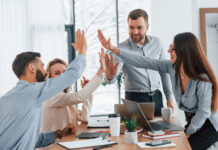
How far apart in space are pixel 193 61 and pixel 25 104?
1.21 metres

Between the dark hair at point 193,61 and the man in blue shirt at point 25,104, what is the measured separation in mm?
771

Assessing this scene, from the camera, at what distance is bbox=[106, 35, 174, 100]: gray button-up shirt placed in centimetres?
270

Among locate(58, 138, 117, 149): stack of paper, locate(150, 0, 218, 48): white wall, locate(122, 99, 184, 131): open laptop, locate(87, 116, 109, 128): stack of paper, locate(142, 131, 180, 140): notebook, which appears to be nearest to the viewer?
locate(58, 138, 117, 149): stack of paper

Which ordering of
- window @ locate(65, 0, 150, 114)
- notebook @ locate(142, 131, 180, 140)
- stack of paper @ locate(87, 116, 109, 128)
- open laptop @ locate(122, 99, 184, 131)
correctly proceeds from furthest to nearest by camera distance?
window @ locate(65, 0, 150, 114), stack of paper @ locate(87, 116, 109, 128), open laptop @ locate(122, 99, 184, 131), notebook @ locate(142, 131, 180, 140)

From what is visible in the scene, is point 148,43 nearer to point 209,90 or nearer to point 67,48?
point 209,90

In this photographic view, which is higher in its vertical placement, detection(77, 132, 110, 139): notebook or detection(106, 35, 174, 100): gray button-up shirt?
detection(106, 35, 174, 100): gray button-up shirt

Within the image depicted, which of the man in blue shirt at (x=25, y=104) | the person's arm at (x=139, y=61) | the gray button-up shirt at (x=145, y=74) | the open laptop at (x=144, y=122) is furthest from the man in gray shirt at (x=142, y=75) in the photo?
the man in blue shirt at (x=25, y=104)

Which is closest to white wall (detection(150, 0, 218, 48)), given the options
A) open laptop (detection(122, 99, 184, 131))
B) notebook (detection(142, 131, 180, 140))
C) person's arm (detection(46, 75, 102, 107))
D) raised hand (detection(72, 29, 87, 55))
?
person's arm (detection(46, 75, 102, 107))

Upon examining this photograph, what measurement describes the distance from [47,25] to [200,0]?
2.63m

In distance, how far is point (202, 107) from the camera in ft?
6.14

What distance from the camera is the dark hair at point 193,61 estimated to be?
192cm

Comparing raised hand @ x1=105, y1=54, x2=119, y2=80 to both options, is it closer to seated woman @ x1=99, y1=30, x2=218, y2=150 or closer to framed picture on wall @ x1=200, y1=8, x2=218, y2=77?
seated woman @ x1=99, y1=30, x2=218, y2=150

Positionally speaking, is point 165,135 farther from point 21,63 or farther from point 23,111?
point 21,63

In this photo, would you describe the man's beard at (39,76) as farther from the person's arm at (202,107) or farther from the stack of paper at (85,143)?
the person's arm at (202,107)
